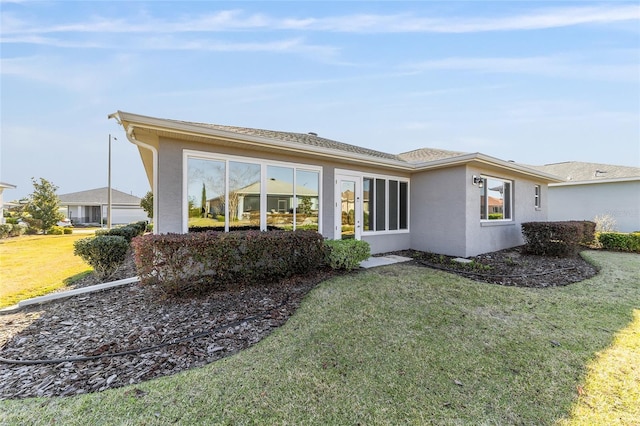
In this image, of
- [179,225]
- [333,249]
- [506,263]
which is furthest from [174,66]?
[506,263]

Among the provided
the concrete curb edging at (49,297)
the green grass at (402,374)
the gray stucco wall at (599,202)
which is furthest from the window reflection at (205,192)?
the gray stucco wall at (599,202)

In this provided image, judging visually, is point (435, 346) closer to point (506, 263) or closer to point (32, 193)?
point (506, 263)

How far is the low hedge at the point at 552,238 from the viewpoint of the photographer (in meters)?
8.48

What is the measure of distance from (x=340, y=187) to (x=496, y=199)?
232 inches

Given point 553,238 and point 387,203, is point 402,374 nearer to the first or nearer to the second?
point 387,203

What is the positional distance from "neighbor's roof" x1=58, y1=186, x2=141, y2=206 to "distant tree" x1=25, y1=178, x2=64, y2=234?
12431 millimetres

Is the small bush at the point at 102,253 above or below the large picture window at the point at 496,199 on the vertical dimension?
below

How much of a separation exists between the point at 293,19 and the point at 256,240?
713cm

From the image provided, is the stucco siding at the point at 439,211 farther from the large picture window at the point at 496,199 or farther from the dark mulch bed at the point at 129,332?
the dark mulch bed at the point at 129,332

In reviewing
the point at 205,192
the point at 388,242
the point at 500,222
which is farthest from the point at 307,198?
the point at 500,222

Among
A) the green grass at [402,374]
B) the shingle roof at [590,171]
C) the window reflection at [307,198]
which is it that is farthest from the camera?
the shingle roof at [590,171]

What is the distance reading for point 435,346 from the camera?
331 centimetres

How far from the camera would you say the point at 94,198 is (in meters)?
35.4

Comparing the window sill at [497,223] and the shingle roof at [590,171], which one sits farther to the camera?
the shingle roof at [590,171]
